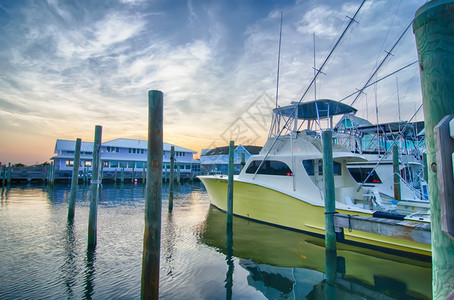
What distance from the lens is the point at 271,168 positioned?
35.2 ft

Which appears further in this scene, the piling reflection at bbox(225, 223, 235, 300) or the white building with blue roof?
the white building with blue roof

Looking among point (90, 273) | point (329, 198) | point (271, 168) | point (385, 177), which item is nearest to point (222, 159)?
point (385, 177)

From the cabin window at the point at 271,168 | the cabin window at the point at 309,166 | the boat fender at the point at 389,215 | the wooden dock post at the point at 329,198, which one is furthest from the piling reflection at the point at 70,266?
the cabin window at the point at 309,166

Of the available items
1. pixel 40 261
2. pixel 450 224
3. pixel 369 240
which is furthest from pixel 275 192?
pixel 450 224

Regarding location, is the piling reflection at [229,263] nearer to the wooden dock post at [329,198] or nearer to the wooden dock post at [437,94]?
the wooden dock post at [329,198]

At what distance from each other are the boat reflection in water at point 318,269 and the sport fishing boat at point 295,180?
0.90m

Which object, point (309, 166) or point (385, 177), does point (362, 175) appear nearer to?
point (385, 177)

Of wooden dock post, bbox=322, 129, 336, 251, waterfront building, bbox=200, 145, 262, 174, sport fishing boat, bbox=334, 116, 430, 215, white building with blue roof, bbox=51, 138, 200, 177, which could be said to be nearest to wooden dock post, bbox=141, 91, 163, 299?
wooden dock post, bbox=322, 129, 336, 251

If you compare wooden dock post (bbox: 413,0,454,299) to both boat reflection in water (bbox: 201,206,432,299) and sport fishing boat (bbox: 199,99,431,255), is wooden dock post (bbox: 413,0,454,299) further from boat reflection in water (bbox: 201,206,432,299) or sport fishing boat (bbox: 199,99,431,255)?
sport fishing boat (bbox: 199,99,431,255)

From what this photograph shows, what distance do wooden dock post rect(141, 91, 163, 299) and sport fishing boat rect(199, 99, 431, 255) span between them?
6.12 meters

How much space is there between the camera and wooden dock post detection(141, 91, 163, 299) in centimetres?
416

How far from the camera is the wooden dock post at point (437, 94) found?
3.93 feet

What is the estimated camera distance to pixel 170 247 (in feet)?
26.4

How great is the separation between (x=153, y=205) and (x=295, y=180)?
6.69m
